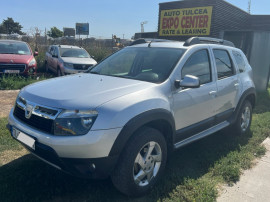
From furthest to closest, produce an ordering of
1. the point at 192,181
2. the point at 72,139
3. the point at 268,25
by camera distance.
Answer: the point at 268,25 → the point at 192,181 → the point at 72,139

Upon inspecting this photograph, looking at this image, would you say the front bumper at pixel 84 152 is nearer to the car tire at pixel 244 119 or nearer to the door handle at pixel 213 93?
the door handle at pixel 213 93

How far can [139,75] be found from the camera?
11.1 feet

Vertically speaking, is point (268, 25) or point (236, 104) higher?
point (268, 25)

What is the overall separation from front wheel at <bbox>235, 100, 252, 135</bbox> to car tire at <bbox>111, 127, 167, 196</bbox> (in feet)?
7.38

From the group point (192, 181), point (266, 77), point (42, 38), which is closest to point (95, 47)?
point (42, 38)

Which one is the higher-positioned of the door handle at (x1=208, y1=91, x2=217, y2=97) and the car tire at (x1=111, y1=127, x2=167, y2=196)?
the door handle at (x1=208, y1=91, x2=217, y2=97)

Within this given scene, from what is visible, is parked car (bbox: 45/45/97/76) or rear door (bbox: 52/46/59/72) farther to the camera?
rear door (bbox: 52/46/59/72)

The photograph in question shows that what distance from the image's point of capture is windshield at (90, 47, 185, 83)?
3312mm

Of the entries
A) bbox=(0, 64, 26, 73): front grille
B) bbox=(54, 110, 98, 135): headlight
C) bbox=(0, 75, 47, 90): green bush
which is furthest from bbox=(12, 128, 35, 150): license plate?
bbox=(0, 64, 26, 73): front grille

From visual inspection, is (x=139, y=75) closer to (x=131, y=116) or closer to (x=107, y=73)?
(x=107, y=73)

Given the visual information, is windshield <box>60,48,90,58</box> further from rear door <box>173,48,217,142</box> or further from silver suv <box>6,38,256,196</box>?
rear door <box>173,48,217,142</box>

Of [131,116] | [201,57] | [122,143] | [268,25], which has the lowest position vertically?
[122,143]

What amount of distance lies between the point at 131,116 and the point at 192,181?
1304 mm

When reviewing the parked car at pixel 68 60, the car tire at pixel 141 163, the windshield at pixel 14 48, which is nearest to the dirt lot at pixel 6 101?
the windshield at pixel 14 48
